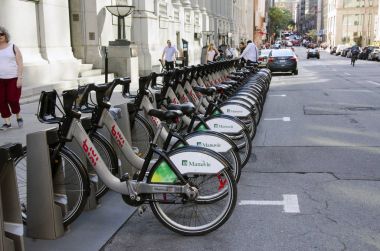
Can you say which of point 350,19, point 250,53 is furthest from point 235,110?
point 350,19

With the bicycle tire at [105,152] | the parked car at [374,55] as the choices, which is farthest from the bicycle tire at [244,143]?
the parked car at [374,55]

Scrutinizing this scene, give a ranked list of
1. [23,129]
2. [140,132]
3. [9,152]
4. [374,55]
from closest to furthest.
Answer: [9,152], [140,132], [23,129], [374,55]

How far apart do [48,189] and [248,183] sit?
2.64 meters

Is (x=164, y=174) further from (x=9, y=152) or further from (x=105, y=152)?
(x=9, y=152)

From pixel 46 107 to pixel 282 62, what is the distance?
22275 millimetres

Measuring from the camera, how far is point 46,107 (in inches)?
170

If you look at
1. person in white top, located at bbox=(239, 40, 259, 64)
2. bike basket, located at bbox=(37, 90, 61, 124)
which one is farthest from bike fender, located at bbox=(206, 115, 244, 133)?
person in white top, located at bbox=(239, 40, 259, 64)

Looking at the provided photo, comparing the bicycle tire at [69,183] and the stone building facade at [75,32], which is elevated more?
the stone building facade at [75,32]

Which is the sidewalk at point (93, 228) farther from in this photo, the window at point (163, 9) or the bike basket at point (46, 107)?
the window at point (163, 9)

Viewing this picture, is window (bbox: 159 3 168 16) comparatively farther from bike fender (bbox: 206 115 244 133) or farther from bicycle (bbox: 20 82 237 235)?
bicycle (bbox: 20 82 237 235)

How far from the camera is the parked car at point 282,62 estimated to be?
2552 centimetres

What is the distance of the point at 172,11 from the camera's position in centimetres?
3070

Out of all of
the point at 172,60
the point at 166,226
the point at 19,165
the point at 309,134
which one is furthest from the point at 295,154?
the point at 172,60

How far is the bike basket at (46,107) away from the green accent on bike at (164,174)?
3.31ft
